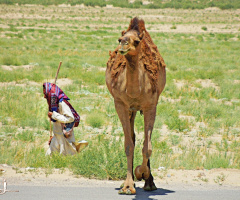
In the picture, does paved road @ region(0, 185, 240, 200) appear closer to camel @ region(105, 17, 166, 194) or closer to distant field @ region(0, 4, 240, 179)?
camel @ region(105, 17, 166, 194)

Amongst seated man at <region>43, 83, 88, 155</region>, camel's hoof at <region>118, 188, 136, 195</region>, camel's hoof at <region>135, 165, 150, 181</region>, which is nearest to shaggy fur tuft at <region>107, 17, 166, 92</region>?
camel's hoof at <region>135, 165, 150, 181</region>

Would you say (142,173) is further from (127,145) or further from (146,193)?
(127,145)

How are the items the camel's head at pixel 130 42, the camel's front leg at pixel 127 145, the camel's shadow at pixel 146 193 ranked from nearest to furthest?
the camel's head at pixel 130 42 < the camel's shadow at pixel 146 193 < the camel's front leg at pixel 127 145

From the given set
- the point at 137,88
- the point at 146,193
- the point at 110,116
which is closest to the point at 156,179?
the point at 146,193

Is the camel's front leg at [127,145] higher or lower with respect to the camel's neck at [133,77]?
lower

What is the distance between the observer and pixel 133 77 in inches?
230

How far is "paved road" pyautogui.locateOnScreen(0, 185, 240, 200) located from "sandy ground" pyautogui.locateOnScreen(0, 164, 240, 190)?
0.85 ft

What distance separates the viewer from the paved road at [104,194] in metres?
5.93

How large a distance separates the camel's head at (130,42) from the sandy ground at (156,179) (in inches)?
93.5

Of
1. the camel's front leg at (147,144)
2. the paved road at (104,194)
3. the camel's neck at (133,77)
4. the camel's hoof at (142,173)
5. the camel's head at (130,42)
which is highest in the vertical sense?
the camel's head at (130,42)

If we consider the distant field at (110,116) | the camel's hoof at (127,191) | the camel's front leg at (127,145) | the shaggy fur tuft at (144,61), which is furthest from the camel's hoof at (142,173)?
the shaggy fur tuft at (144,61)

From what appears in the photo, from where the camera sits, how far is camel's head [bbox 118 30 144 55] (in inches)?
212

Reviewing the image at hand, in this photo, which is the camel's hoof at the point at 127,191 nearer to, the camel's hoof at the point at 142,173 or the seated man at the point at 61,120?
the camel's hoof at the point at 142,173

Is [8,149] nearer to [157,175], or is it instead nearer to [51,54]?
[157,175]
